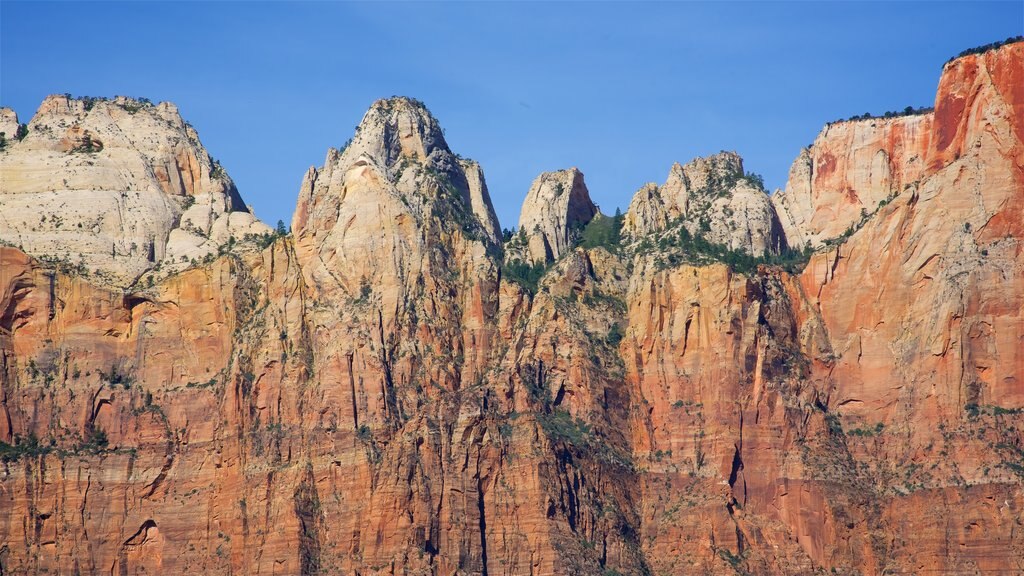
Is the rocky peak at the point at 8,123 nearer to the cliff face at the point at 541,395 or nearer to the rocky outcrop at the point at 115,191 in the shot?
the rocky outcrop at the point at 115,191

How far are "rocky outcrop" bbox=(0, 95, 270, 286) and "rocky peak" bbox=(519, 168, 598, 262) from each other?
60.2 ft

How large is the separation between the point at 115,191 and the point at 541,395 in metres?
34.0

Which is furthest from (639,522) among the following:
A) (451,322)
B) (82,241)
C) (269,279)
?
(82,241)

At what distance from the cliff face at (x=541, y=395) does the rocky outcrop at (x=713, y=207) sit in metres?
0.73

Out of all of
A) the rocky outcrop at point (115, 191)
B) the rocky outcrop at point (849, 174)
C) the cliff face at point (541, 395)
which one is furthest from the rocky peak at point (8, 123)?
the rocky outcrop at point (849, 174)

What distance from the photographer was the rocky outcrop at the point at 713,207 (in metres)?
170

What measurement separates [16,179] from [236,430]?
1037 inches

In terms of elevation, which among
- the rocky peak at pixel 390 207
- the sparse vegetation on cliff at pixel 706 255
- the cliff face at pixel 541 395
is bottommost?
the cliff face at pixel 541 395

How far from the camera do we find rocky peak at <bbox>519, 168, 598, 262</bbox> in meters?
176

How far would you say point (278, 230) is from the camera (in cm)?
17488

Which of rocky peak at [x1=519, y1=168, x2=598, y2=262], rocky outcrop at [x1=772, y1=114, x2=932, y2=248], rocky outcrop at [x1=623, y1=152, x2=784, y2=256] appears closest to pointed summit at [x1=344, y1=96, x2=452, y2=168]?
rocky peak at [x1=519, y1=168, x2=598, y2=262]

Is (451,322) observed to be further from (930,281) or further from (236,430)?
(930,281)

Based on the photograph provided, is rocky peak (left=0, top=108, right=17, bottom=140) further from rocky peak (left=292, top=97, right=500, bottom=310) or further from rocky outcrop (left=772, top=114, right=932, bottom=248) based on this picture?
rocky outcrop (left=772, top=114, right=932, bottom=248)

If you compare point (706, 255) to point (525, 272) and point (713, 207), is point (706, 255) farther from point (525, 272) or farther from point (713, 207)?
point (525, 272)
